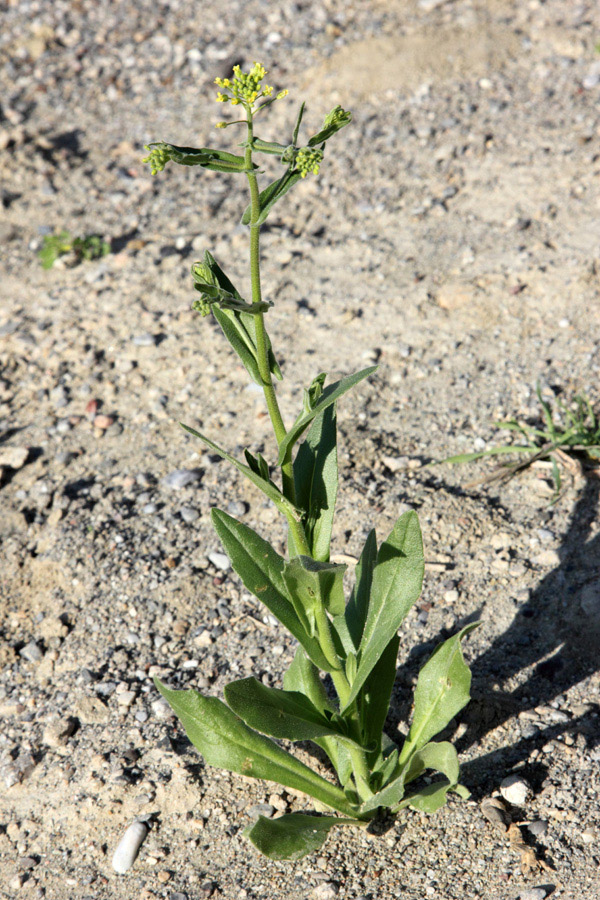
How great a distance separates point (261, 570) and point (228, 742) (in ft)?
2.07

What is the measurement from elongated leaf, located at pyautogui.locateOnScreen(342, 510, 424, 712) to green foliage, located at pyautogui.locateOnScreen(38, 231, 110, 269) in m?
4.14

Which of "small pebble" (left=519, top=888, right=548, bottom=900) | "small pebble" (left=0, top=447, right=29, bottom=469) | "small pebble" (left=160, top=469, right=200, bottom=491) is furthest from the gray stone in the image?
"small pebble" (left=519, top=888, right=548, bottom=900)

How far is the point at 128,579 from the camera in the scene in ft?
13.0

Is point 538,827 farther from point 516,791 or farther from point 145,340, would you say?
point 145,340

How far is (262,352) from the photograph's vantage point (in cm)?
224

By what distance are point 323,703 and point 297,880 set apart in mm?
642

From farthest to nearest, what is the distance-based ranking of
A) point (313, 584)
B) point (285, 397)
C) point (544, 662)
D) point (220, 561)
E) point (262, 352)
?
point (285, 397)
point (220, 561)
point (544, 662)
point (313, 584)
point (262, 352)

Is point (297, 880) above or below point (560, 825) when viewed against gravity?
above

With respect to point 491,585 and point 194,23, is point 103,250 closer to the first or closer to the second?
point 194,23

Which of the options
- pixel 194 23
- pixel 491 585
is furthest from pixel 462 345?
pixel 194 23

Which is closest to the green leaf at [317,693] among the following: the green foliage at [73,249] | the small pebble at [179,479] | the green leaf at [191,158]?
the small pebble at [179,479]

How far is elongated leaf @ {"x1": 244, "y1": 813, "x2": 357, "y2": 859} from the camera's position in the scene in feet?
8.00

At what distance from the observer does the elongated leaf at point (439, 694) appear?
2.67 m

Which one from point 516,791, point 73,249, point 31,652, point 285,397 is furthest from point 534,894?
point 73,249
